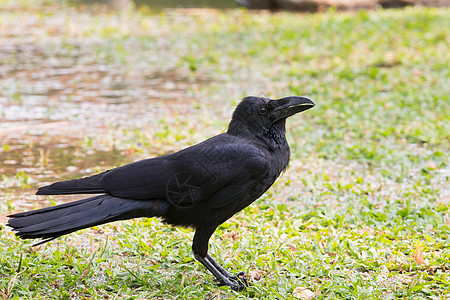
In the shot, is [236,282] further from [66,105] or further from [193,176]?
[66,105]

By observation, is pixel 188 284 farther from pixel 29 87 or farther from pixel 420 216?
pixel 29 87

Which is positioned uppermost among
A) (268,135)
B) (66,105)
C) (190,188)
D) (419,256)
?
(268,135)

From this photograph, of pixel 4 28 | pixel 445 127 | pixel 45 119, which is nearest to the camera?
pixel 445 127

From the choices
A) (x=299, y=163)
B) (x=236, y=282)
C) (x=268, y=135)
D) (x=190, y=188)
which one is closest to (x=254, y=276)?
(x=236, y=282)

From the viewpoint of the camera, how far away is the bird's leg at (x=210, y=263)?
11.8 ft

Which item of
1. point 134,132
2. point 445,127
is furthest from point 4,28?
point 445,127

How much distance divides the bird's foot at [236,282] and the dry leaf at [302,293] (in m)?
0.30

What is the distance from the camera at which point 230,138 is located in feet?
12.3

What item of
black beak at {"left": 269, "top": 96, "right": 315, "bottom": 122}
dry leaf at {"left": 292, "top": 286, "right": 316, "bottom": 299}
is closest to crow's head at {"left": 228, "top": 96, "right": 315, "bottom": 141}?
black beak at {"left": 269, "top": 96, "right": 315, "bottom": 122}

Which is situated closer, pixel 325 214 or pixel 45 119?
pixel 325 214

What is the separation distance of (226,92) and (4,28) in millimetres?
7878

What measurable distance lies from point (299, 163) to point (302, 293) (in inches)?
103

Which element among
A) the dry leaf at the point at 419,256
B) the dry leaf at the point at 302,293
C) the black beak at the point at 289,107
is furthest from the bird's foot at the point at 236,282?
the dry leaf at the point at 419,256

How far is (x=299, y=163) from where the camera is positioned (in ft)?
19.7
